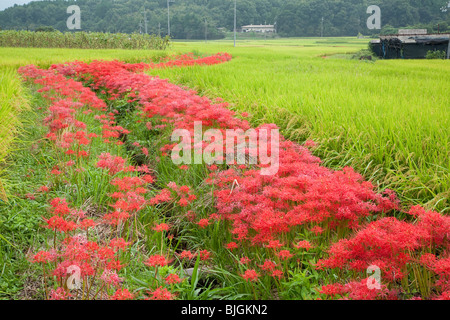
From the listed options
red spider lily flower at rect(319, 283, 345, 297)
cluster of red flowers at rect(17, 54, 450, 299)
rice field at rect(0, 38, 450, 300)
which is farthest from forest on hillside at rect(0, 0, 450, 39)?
red spider lily flower at rect(319, 283, 345, 297)

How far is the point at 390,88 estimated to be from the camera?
5906mm

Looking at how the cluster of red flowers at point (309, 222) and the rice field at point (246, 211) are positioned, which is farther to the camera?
the rice field at point (246, 211)

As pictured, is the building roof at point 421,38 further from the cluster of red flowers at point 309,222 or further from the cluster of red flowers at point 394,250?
the cluster of red flowers at point 394,250

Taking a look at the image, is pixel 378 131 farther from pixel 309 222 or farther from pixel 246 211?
pixel 246 211

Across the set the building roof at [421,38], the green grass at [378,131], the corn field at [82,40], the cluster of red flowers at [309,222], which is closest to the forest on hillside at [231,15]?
the building roof at [421,38]

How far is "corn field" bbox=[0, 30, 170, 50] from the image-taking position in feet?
77.6

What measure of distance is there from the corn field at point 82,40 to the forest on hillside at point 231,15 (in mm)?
3972

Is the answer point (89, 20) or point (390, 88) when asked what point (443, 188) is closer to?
point (390, 88)

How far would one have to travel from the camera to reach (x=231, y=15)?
38.6 meters

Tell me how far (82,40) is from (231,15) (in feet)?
64.9

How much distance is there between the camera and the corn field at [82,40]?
2364 cm

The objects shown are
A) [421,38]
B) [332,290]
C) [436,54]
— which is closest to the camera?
[332,290]

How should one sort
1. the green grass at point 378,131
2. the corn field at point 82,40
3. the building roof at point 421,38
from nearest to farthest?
the green grass at point 378,131 → the building roof at point 421,38 → the corn field at point 82,40

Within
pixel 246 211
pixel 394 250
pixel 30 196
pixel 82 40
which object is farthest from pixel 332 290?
pixel 82 40
